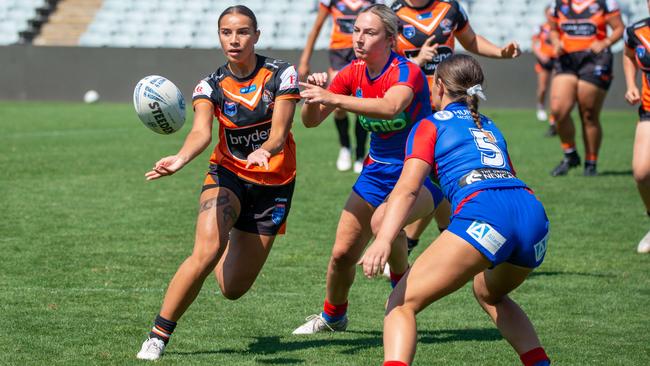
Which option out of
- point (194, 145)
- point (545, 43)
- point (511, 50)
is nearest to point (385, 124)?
point (194, 145)

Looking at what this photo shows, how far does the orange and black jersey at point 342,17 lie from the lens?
44.2ft

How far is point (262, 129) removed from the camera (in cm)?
604

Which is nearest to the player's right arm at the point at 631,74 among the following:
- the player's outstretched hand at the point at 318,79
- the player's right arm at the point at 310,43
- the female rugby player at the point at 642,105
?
the female rugby player at the point at 642,105

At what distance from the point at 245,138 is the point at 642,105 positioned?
442 centimetres

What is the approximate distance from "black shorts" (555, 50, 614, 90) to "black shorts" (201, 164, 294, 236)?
7.82m

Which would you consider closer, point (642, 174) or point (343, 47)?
point (642, 174)

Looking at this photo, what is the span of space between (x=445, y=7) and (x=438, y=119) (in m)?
4.30

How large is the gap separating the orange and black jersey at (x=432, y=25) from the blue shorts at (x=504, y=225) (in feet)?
14.4

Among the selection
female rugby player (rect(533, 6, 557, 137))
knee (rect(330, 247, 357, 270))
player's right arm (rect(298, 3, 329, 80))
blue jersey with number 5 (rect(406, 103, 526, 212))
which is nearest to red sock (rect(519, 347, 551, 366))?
blue jersey with number 5 (rect(406, 103, 526, 212))

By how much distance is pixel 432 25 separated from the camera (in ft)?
29.3

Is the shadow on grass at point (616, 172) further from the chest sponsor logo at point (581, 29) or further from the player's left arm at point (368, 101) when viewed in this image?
the player's left arm at point (368, 101)

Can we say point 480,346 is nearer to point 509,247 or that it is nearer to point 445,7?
point 509,247

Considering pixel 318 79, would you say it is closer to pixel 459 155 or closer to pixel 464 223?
pixel 459 155

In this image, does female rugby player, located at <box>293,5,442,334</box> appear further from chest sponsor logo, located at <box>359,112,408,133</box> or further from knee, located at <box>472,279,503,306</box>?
knee, located at <box>472,279,503,306</box>
